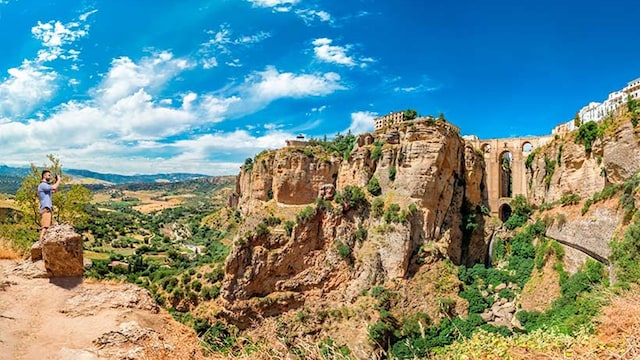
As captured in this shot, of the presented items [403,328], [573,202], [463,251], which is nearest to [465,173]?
[463,251]

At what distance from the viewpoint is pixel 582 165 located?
3062 cm

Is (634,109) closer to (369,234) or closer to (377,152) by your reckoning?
(377,152)

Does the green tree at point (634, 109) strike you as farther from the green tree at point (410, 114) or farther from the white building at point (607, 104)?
the green tree at point (410, 114)

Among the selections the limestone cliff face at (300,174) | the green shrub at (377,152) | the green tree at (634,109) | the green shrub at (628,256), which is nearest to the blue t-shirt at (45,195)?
the green shrub at (628,256)

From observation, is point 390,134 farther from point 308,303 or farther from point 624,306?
point 624,306

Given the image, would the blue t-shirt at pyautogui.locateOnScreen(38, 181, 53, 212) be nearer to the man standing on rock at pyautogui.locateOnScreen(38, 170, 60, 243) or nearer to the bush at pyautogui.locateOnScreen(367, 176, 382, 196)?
the man standing on rock at pyautogui.locateOnScreen(38, 170, 60, 243)

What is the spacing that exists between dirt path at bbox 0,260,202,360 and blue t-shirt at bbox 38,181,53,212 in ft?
5.05

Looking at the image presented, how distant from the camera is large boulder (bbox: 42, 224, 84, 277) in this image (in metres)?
7.94

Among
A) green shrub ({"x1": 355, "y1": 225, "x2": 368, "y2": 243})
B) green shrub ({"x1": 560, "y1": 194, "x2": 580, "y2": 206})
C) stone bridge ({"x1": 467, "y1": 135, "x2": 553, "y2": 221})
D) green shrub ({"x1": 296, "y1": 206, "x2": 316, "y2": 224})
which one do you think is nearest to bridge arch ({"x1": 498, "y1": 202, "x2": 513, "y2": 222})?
stone bridge ({"x1": 467, "y1": 135, "x2": 553, "y2": 221})

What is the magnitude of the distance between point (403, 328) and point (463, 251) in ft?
38.9

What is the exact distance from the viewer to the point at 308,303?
105 feet

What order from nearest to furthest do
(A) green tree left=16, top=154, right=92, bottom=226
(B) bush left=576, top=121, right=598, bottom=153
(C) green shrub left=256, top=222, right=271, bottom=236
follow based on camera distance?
(A) green tree left=16, top=154, right=92, bottom=226 < (B) bush left=576, top=121, right=598, bottom=153 < (C) green shrub left=256, top=222, right=271, bottom=236

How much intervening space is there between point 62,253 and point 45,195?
2378mm

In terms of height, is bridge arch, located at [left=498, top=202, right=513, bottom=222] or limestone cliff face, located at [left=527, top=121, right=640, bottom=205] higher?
limestone cliff face, located at [left=527, top=121, right=640, bottom=205]
